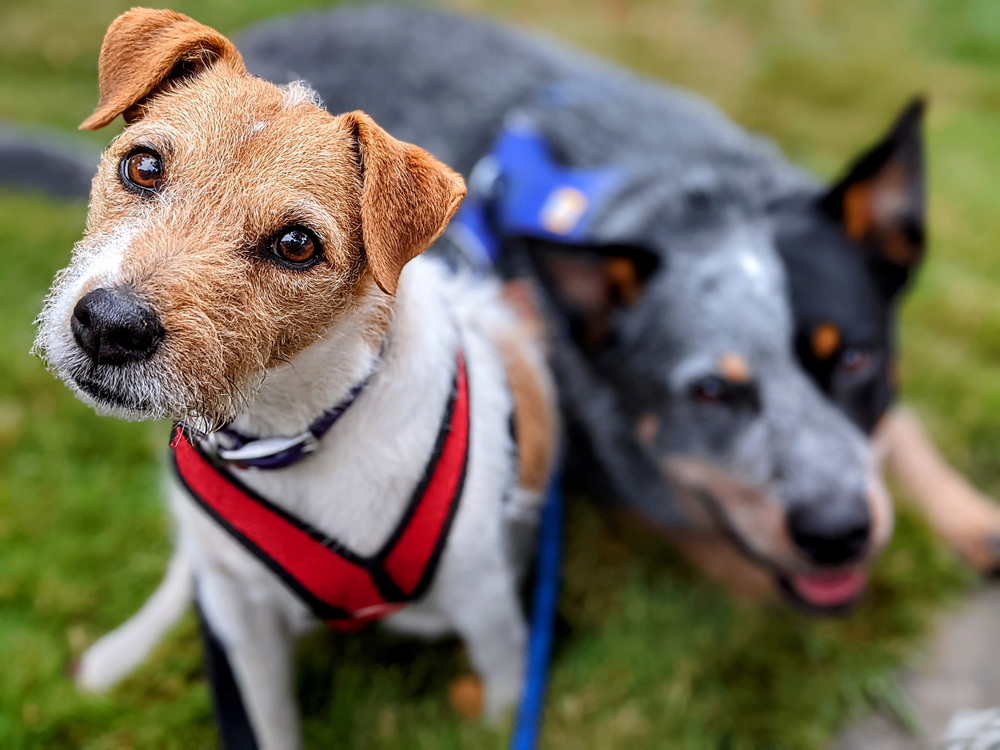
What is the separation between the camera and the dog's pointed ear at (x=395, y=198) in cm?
150

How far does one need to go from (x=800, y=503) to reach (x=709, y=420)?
1.40 ft

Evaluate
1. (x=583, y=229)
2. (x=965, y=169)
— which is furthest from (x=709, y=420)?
(x=965, y=169)

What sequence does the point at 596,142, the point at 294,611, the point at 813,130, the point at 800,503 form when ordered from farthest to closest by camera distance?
the point at 813,130 < the point at 596,142 < the point at 800,503 < the point at 294,611

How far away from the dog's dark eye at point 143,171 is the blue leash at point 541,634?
183 centimetres

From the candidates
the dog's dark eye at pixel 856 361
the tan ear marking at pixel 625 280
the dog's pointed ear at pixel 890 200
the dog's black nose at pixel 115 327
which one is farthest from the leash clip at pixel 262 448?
the dog's pointed ear at pixel 890 200

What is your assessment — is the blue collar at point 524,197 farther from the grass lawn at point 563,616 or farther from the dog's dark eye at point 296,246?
the dog's dark eye at point 296,246

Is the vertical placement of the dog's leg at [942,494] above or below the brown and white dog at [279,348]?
below

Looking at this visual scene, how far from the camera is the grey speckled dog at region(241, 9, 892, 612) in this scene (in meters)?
2.76

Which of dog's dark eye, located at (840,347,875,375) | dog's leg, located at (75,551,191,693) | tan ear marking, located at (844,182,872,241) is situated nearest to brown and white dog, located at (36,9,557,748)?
dog's leg, located at (75,551,191,693)

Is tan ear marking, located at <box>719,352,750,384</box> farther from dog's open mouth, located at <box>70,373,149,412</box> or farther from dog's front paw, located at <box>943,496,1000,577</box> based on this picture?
dog's open mouth, located at <box>70,373,149,412</box>

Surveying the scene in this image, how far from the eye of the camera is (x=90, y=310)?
135 centimetres

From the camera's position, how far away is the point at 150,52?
1668mm

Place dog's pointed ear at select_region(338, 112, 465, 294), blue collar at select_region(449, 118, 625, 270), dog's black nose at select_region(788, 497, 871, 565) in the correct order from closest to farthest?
dog's pointed ear at select_region(338, 112, 465, 294) < dog's black nose at select_region(788, 497, 871, 565) < blue collar at select_region(449, 118, 625, 270)

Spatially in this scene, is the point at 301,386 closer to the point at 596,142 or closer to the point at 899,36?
the point at 596,142
